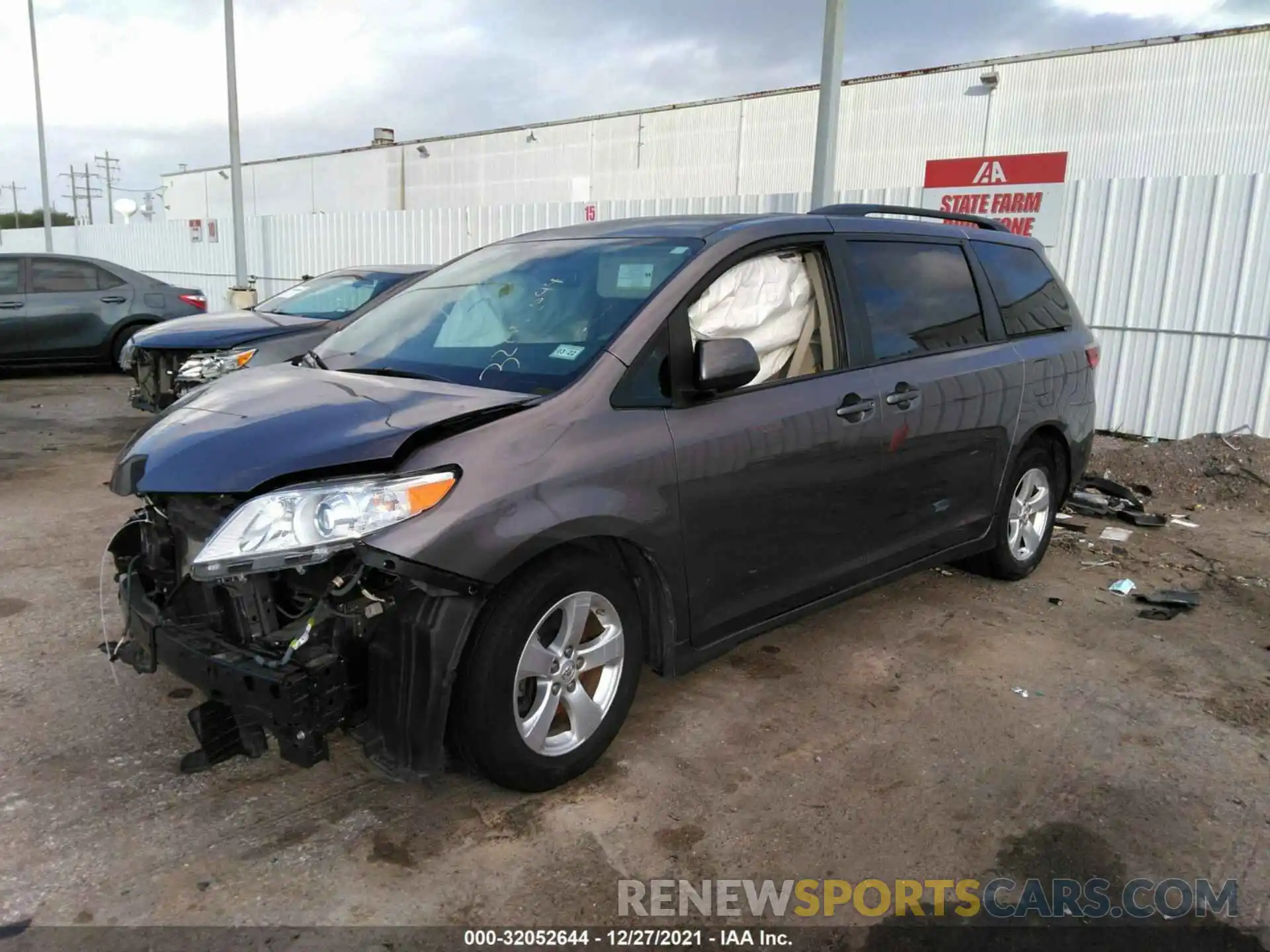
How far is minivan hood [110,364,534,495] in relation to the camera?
8.77 feet

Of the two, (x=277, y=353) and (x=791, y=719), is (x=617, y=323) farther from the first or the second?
(x=277, y=353)

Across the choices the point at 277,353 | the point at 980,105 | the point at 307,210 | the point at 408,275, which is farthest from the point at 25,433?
the point at 307,210

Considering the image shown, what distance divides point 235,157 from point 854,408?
15453mm

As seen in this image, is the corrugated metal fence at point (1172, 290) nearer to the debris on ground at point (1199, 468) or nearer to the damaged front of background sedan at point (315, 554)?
the debris on ground at point (1199, 468)

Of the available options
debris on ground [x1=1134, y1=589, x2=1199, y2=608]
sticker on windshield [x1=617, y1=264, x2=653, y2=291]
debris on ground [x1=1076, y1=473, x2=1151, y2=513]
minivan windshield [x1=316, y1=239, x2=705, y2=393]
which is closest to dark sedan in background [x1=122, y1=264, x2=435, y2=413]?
minivan windshield [x1=316, y1=239, x2=705, y2=393]

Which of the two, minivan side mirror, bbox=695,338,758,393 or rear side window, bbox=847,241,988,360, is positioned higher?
rear side window, bbox=847,241,988,360

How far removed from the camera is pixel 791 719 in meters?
3.63

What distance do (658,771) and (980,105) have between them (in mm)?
22845

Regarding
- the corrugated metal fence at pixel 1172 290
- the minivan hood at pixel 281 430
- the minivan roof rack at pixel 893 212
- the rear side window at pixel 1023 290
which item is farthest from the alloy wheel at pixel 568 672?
the corrugated metal fence at pixel 1172 290

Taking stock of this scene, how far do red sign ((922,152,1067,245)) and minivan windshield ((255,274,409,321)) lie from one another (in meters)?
5.49

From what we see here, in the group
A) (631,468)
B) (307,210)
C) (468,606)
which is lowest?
(468,606)

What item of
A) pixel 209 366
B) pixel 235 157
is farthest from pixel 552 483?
pixel 235 157

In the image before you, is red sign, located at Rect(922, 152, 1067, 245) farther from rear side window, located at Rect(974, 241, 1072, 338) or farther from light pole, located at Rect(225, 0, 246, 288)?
light pole, located at Rect(225, 0, 246, 288)

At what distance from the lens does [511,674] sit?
9.02 feet
